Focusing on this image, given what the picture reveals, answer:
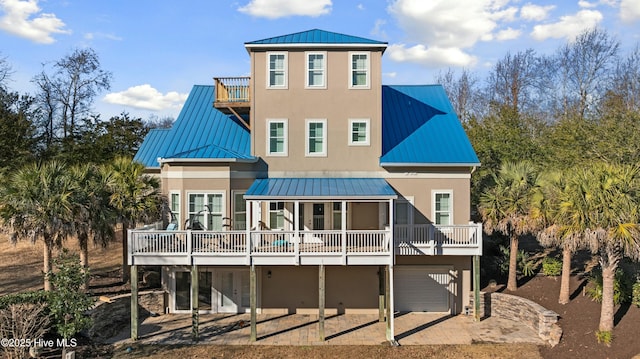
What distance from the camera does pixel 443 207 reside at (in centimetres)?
1930

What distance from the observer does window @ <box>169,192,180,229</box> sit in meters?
18.7

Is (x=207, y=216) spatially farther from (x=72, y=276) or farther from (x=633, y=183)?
(x=633, y=183)

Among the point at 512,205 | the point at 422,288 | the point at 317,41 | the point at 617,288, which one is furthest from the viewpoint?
the point at 422,288

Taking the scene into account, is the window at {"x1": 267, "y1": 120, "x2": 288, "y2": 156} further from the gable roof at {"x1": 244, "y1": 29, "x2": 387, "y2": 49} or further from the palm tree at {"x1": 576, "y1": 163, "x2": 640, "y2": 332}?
the palm tree at {"x1": 576, "y1": 163, "x2": 640, "y2": 332}

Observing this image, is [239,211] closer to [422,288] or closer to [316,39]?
[316,39]

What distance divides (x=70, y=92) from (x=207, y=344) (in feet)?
101

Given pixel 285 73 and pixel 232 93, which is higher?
pixel 285 73

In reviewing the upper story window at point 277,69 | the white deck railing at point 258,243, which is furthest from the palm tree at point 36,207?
the upper story window at point 277,69

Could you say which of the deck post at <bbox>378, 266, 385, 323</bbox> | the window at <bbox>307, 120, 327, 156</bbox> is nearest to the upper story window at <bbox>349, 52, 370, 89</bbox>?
the window at <bbox>307, 120, 327, 156</bbox>

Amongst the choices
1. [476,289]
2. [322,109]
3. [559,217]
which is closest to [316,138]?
[322,109]

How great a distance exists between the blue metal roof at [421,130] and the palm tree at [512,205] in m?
1.85

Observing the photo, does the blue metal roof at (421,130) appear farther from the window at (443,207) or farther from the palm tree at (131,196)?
the palm tree at (131,196)

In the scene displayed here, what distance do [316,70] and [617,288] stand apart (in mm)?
14454

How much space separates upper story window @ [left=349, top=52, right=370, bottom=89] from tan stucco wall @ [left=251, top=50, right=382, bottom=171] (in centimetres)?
19
